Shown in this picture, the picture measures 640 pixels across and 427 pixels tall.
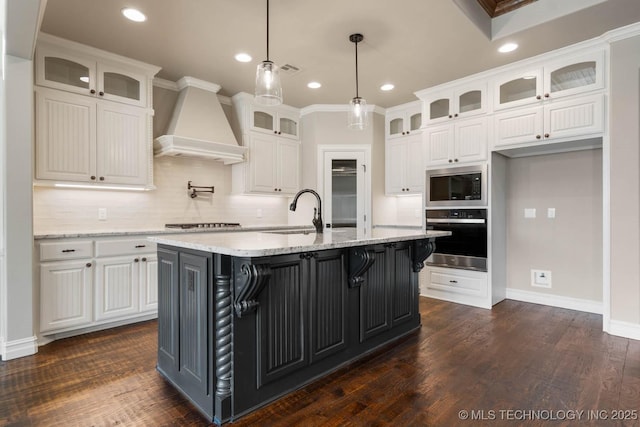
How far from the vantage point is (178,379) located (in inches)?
83.2

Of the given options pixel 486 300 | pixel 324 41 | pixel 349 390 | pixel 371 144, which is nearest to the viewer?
pixel 349 390

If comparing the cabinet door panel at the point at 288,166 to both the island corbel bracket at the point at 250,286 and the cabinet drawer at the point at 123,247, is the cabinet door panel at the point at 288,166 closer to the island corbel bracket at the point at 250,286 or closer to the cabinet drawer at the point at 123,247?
the cabinet drawer at the point at 123,247

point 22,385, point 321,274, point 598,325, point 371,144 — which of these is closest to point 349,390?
point 321,274

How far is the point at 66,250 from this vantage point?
2.94m

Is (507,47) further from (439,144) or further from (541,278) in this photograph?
(541,278)

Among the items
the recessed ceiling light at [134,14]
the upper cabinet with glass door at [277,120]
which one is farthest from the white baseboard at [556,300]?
the recessed ceiling light at [134,14]

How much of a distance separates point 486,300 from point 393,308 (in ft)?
5.62

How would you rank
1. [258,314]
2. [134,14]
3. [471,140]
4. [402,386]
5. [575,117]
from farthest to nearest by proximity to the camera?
[471,140] → [575,117] → [134,14] → [402,386] → [258,314]

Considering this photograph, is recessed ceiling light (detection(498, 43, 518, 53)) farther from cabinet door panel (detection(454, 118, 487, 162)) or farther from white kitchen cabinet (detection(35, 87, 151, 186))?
white kitchen cabinet (detection(35, 87, 151, 186))

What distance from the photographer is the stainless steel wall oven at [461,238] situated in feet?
13.1

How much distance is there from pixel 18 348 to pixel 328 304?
243 centimetres

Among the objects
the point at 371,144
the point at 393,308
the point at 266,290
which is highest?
the point at 371,144

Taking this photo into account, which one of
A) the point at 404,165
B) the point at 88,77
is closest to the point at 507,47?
the point at 404,165

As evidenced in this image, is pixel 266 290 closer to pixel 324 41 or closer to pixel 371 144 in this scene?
pixel 324 41
